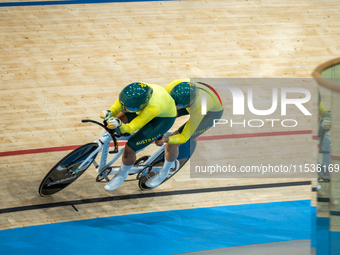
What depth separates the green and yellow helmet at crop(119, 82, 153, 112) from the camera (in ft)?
10.8

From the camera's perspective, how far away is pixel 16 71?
17.9 feet

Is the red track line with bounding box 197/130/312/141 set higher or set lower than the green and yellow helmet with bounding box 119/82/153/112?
lower

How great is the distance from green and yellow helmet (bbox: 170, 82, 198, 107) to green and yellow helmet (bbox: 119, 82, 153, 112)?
319 millimetres

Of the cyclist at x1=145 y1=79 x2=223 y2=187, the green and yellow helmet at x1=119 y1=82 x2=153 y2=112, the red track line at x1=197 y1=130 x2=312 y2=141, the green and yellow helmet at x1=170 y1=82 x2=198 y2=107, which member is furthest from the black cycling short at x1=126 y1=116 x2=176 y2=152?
the red track line at x1=197 y1=130 x2=312 y2=141

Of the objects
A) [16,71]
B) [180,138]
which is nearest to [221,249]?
[180,138]

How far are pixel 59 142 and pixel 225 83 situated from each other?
262 centimetres

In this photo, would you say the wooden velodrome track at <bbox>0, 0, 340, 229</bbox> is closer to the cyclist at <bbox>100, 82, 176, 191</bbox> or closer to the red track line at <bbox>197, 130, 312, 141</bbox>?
the red track line at <bbox>197, 130, 312, 141</bbox>

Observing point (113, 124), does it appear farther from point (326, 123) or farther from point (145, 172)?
point (326, 123)

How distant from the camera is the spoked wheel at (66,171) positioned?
375cm

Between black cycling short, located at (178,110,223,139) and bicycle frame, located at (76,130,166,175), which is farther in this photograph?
black cycling short, located at (178,110,223,139)

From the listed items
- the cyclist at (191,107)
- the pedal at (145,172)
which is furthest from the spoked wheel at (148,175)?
the cyclist at (191,107)

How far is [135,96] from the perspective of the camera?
329 centimetres

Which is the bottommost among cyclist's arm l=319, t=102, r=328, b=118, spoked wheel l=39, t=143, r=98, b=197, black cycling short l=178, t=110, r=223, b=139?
spoked wheel l=39, t=143, r=98, b=197

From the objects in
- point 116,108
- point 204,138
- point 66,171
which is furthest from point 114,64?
point 66,171
